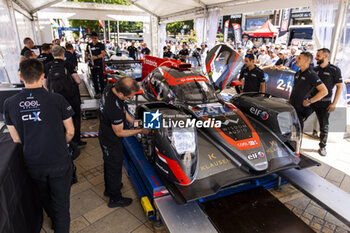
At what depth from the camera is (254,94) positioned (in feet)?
11.7

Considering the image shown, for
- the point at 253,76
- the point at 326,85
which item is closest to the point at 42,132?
the point at 253,76

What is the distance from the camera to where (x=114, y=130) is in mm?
2369

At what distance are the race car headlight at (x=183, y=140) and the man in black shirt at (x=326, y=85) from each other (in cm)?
281

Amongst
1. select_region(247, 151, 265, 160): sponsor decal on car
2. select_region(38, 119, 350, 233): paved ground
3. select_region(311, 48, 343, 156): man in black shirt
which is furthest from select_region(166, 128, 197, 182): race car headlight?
select_region(311, 48, 343, 156): man in black shirt

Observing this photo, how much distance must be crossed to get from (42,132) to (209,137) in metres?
1.67

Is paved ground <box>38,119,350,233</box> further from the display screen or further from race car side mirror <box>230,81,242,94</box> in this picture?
the display screen

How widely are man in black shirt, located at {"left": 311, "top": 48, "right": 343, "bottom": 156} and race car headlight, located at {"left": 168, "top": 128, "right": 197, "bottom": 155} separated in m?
2.81

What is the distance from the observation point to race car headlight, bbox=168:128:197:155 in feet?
7.29

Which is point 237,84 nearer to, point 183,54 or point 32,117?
point 32,117

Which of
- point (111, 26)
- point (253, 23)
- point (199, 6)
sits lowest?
point (199, 6)

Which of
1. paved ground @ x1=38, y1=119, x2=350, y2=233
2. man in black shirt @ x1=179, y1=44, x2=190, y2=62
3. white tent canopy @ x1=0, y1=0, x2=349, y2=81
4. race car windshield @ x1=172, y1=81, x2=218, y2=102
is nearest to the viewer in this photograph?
paved ground @ x1=38, y1=119, x2=350, y2=233

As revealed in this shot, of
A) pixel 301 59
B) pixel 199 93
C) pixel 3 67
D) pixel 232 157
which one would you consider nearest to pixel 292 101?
pixel 301 59

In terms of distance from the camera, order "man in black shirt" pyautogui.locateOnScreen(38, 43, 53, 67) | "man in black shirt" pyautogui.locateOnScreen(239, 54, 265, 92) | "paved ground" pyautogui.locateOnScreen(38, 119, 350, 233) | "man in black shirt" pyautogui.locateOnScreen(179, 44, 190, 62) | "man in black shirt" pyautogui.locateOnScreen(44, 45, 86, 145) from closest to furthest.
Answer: "paved ground" pyautogui.locateOnScreen(38, 119, 350, 233) → "man in black shirt" pyautogui.locateOnScreen(44, 45, 86, 145) → "man in black shirt" pyautogui.locateOnScreen(239, 54, 265, 92) → "man in black shirt" pyautogui.locateOnScreen(38, 43, 53, 67) → "man in black shirt" pyautogui.locateOnScreen(179, 44, 190, 62)

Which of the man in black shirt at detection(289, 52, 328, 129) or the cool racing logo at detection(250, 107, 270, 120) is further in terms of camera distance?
the man in black shirt at detection(289, 52, 328, 129)
